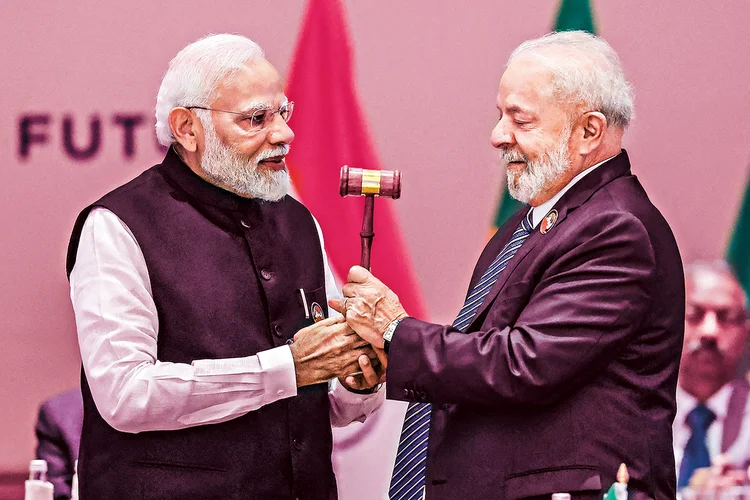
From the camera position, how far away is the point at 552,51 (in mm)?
2994

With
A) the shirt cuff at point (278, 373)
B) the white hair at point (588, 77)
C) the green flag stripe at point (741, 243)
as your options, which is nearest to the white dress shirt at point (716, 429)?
the green flag stripe at point (741, 243)

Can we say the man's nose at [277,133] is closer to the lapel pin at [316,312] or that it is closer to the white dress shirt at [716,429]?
the lapel pin at [316,312]

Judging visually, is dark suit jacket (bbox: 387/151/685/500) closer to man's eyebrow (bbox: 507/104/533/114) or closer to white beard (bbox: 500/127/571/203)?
white beard (bbox: 500/127/571/203)

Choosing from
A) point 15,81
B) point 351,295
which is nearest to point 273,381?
point 351,295

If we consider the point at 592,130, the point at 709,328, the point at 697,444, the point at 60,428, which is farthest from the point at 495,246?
the point at 60,428

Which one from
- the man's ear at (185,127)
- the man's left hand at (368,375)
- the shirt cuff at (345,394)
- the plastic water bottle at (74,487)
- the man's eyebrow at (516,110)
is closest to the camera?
the man's eyebrow at (516,110)

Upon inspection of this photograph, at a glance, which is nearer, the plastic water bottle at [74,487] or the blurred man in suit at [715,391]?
the plastic water bottle at [74,487]

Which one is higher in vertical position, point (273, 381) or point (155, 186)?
point (155, 186)

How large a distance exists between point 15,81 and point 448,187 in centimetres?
162

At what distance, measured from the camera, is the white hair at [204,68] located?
3146 millimetres

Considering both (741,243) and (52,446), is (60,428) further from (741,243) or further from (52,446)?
(741,243)

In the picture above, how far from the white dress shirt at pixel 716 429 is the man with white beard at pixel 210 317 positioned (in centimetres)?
148

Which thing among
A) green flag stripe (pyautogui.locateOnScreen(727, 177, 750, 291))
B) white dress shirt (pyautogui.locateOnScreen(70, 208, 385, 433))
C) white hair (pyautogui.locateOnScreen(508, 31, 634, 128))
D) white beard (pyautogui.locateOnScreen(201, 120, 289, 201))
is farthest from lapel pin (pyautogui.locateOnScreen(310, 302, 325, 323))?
green flag stripe (pyautogui.locateOnScreen(727, 177, 750, 291))

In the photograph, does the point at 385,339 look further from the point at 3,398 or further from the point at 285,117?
the point at 3,398
